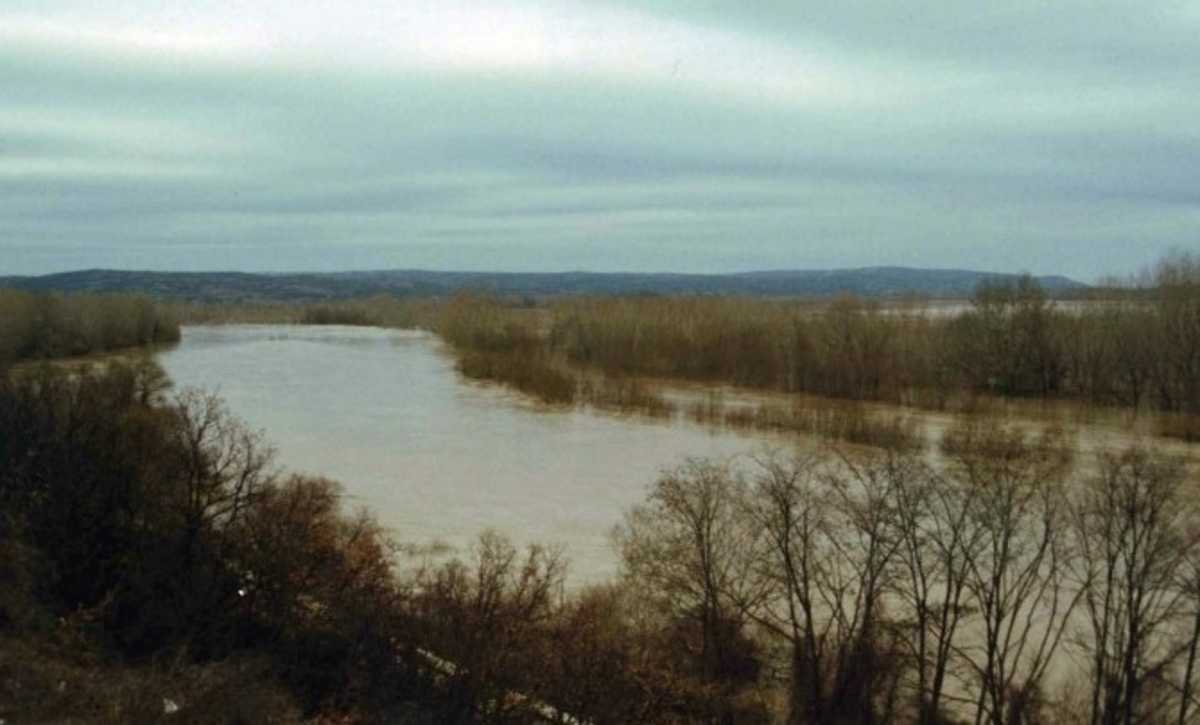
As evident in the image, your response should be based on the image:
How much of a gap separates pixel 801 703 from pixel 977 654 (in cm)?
170

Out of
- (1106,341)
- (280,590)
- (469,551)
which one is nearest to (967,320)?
(1106,341)

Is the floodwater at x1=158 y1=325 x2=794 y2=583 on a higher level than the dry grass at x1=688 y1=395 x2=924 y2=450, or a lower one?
lower

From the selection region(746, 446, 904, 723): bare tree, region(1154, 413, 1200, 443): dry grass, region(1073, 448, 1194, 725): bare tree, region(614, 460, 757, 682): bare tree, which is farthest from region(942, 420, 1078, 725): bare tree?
region(1154, 413, 1200, 443): dry grass

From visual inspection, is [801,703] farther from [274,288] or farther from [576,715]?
[274,288]

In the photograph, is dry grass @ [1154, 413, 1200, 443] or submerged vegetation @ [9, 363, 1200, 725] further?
dry grass @ [1154, 413, 1200, 443]

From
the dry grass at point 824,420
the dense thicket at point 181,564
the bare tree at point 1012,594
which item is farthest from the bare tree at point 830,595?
the dry grass at point 824,420

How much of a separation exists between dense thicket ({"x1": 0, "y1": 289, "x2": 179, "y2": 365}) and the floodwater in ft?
16.7

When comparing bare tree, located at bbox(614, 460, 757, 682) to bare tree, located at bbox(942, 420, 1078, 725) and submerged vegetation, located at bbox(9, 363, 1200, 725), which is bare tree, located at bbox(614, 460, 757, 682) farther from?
bare tree, located at bbox(942, 420, 1078, 725)

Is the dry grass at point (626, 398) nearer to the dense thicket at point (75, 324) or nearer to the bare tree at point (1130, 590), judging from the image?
the bare tree at point (1130, 590)

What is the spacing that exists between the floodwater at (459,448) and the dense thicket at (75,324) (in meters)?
5.08

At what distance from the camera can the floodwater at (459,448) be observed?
15016 millimetres

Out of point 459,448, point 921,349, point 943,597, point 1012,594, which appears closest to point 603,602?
point 943,597

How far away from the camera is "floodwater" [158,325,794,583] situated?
49.3 feet

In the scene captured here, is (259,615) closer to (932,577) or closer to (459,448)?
(932,577)
